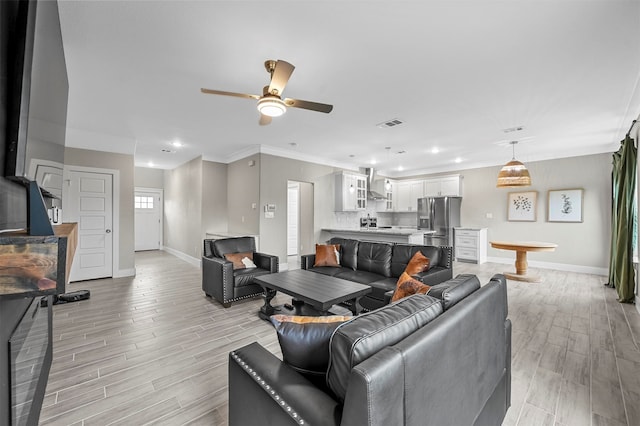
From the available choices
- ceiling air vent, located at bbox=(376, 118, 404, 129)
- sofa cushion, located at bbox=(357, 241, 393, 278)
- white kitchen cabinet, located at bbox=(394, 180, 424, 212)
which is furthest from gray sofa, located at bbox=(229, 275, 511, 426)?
white kitchen cabinet, located at bbox=(394, 180, 424, 212)

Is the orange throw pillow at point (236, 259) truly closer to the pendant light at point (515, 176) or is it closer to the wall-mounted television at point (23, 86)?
the wall-mounted television at point (23, 86)

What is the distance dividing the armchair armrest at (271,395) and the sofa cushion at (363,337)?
3.5 inches

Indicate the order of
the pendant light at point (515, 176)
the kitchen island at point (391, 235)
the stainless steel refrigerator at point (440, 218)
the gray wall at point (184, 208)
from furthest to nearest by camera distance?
the stainless steel refrigerator at point (440, 218)
the gray wall at point (184, 208)
the kitchen island at point (391, 235)
the pendant light at point (515, 176)

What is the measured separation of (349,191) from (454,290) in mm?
5645

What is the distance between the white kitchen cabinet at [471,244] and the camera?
22.4 feet

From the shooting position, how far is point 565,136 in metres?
4.85

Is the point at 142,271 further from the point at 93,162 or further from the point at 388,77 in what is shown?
the point at 388,77

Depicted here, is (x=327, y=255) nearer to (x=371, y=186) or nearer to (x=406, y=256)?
(x=406, y=256)

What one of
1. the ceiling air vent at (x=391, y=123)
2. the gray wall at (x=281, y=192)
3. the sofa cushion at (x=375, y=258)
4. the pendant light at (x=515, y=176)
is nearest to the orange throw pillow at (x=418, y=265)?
the sofa cushion at (x=375, y=258)

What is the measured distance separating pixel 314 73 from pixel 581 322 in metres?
4.14

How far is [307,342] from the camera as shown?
1163mm

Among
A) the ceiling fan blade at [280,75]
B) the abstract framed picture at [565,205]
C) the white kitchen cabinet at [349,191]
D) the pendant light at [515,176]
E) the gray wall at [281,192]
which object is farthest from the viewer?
the white kitchen cabinet at [349,191]

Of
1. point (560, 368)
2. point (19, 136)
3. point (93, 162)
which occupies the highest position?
point (93, 162)

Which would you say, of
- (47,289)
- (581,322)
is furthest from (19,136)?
(581,322)
